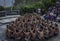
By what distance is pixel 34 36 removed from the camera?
7059 mm

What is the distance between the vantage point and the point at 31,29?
23.6 ft

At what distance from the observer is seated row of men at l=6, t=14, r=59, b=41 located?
7.08 m

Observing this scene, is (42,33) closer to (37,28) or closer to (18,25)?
(37,28)

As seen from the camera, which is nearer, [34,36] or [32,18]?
[34,36]

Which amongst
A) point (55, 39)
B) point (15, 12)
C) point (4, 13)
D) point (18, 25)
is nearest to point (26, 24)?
point (18, 25)

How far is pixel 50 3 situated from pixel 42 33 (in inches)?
396

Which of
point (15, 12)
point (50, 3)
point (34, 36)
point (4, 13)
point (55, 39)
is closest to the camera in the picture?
point (34, 36)

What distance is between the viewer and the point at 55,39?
7.52 m

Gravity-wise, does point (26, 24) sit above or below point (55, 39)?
above

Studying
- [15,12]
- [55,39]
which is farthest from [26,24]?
[15,12]

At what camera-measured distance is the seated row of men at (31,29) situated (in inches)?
279

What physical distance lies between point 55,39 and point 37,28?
0.93m

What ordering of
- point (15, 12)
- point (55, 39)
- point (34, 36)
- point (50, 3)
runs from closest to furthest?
1. point (34, 36)
2. point (55, 39)
3. point (15, 12)
4. point (50, 3)

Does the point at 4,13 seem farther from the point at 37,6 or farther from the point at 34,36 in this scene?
the point at 34,36
